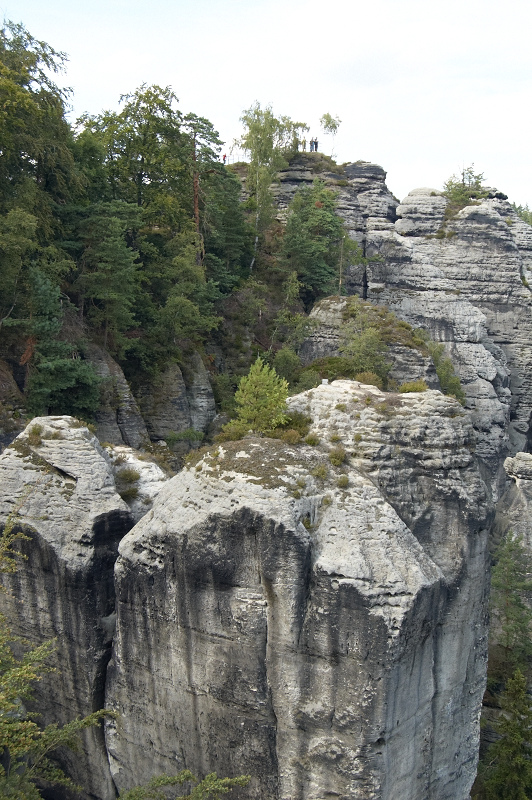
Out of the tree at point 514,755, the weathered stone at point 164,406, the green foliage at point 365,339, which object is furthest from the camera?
the green foliage at point 365,339

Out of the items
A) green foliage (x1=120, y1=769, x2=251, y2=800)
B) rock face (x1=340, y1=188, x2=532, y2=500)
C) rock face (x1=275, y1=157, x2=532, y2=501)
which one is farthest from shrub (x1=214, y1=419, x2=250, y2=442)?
rock face (x1=340, y1=188, x2=532, y2=500)

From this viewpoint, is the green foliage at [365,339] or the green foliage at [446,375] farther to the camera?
the green foliage at [446,375]

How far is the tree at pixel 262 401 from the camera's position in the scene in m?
16.4

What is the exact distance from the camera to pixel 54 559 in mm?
16516

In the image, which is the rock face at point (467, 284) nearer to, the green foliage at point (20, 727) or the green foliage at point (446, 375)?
the green foliage at point (446, 375)

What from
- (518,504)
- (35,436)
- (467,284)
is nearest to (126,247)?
(35,436)

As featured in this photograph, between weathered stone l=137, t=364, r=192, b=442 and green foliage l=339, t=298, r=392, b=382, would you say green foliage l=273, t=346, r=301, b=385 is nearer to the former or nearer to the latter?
green foliage l=339, t=298, r=392, b=382

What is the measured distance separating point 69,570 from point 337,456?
7.18 m

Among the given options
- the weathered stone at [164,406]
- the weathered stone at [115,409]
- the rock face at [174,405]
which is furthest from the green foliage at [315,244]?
the weathered stone at [115,409]

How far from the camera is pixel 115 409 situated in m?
28.4

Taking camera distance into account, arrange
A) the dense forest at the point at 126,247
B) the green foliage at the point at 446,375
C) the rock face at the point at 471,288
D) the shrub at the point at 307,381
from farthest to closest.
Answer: the rock face at the point at 471,288
the green foliage at the point at 446,375
the shrub at the point at 307,381
the dense forest at the point at 126,247

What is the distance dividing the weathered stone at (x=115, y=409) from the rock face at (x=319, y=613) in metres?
12.7

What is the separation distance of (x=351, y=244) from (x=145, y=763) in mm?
38743

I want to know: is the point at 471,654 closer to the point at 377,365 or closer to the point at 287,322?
the point at 377,365
